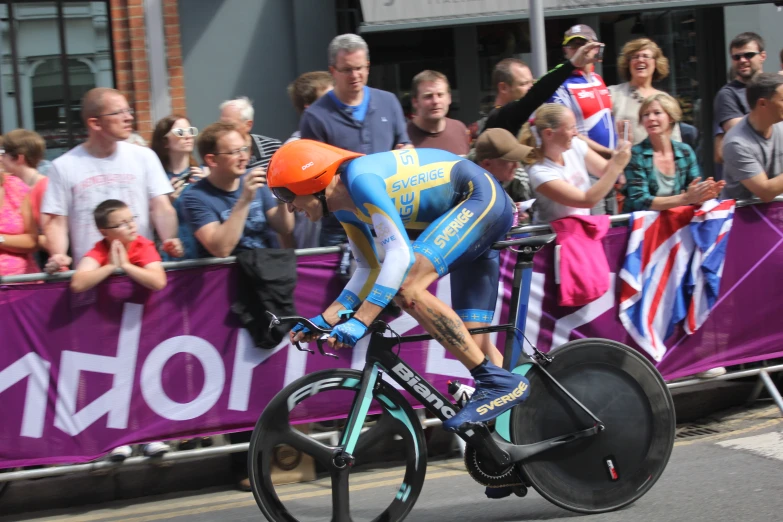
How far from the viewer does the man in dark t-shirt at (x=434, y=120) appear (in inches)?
274

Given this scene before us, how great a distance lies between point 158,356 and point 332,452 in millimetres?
1677

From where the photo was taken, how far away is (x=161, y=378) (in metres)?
5.72

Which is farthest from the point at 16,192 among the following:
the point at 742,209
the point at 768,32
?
the point at 768,32

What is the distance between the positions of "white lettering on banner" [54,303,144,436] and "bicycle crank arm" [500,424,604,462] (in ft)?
7.12

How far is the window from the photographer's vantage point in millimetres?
9719

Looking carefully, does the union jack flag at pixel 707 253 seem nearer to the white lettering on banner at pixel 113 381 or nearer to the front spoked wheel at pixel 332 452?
the front spoked wheel at pixel 332 452

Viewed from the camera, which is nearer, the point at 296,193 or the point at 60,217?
the point at 296,193

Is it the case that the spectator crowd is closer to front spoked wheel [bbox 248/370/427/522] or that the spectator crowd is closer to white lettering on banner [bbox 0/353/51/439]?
white lettering on banner [bbox 0/353/51/439]

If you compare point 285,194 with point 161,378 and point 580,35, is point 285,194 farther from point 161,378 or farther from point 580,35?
point 580,35

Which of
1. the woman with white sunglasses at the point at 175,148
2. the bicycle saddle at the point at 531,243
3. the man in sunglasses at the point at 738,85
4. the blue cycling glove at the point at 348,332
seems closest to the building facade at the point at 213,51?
the man in sunglasses at the point at 738,85

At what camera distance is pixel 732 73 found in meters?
8.28

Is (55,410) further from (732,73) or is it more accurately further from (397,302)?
(732,73)

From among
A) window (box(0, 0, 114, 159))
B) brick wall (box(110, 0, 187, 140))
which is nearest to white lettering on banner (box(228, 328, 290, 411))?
brick wall (box(110, 0, 187, 140))

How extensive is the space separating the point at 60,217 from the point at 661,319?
3.64 meters
